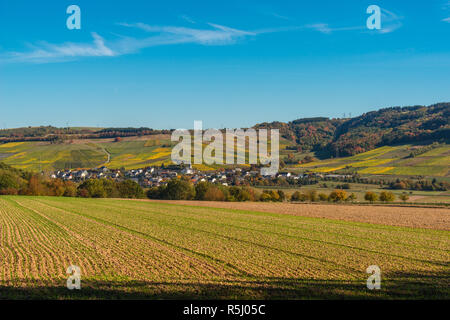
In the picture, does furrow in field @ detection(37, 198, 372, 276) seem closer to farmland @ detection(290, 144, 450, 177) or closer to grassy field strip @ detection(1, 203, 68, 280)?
grassy field strip @ detection(1, 203, 68, 280)

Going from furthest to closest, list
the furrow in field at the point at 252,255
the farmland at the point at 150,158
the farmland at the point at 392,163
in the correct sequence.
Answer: the farmland at the point at 150,158 < the farmland at the point at 392,163 < the furrow in field at the point at 252,255

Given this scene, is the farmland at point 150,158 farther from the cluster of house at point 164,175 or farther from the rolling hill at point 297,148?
the cluster of house at point 164,175

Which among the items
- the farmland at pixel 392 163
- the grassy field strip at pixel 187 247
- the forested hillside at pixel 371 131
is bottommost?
the grassy field strip at pixel 187 247

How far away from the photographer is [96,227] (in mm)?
26516

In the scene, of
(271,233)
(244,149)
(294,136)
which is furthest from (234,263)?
(294,136)

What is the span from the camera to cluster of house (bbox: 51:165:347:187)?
89.5 metres

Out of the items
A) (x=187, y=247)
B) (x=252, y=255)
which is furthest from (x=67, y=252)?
(x=252, y=255)

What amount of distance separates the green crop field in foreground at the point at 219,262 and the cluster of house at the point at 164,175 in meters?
63.3

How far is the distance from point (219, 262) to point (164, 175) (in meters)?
82.8

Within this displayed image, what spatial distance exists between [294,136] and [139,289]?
156m

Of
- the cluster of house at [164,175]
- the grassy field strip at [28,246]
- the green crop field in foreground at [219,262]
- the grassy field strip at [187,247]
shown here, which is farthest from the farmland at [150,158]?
the grassy field strip at [28,246]

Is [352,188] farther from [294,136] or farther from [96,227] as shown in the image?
[294,136]

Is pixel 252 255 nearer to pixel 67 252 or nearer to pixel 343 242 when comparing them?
pixel 343 242

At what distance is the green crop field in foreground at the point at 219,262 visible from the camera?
11.1 meters
